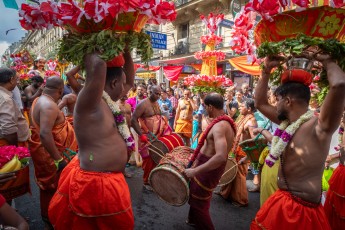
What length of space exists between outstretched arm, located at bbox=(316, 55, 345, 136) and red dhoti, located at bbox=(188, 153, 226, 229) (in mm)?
1631

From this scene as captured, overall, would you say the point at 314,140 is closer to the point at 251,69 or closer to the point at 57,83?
the point at 57,83

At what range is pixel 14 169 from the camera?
2.49m

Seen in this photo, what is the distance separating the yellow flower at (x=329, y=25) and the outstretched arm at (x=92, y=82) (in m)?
1.62

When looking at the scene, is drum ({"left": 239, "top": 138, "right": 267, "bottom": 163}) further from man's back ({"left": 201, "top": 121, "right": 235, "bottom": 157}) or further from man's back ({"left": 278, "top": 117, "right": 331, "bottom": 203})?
man's back ({"left": 278, "top": 117, "right": 331, "bottom": 203})

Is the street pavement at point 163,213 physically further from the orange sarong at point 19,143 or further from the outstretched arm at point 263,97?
the outstretched arm at point 263,97

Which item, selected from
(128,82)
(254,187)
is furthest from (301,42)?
(254,187)

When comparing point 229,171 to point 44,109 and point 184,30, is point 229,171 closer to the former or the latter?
point 44,109

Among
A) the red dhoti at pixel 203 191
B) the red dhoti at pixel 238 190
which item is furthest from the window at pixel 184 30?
the red dhoti at pixel 203 191

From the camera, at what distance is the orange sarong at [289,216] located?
6.91 ft

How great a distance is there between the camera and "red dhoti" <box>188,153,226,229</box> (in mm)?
3464

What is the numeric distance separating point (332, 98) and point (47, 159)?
136 inches

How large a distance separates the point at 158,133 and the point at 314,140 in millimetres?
3741

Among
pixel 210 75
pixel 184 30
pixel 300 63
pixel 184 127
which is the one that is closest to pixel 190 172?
pixel 300 63

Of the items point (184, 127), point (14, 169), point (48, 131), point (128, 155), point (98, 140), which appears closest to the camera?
point (98, 140)
